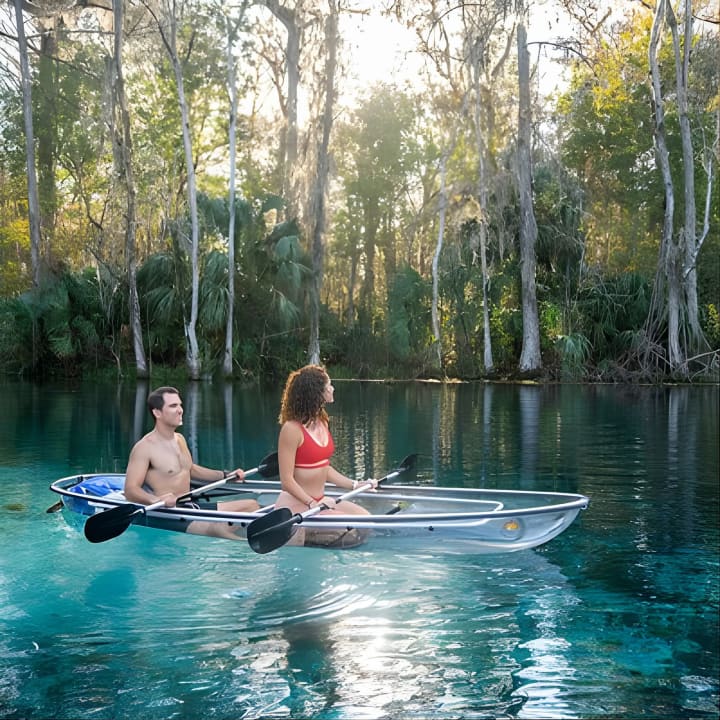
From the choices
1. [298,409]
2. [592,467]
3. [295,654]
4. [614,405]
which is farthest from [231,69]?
[295,654]

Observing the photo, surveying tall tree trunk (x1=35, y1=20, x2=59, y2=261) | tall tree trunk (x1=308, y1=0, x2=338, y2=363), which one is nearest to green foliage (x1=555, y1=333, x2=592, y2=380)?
tall tree trunk (x1=308, y1=0, x2=338, y2=363)

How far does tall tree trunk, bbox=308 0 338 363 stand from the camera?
2934 cm

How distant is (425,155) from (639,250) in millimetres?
10828

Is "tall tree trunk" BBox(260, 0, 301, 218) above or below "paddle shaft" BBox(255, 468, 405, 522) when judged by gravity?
above

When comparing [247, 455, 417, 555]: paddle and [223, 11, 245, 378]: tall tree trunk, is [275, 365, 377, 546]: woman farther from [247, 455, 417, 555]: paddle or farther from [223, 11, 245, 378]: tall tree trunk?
[223, 11, 245, 378]: tall tree trunk

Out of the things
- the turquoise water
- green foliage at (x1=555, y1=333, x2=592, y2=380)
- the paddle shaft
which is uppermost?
green foliage at (x1=555, y1=333, x2=592, y2=380)

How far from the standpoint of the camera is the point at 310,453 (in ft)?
24.3

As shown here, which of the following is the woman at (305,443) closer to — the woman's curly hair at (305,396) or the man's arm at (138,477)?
the woman's curly hair at (305,396)

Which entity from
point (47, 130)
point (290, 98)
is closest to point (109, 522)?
point (290, 98)

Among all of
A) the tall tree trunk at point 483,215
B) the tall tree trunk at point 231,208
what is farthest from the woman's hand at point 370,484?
the tall tree trunk at point 483,215

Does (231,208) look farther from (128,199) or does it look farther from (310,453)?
(310,453)

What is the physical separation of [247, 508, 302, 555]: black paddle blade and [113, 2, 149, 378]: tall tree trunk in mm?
22848

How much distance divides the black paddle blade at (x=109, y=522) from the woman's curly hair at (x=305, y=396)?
1326 mm

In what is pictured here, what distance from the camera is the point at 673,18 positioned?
28.3m
